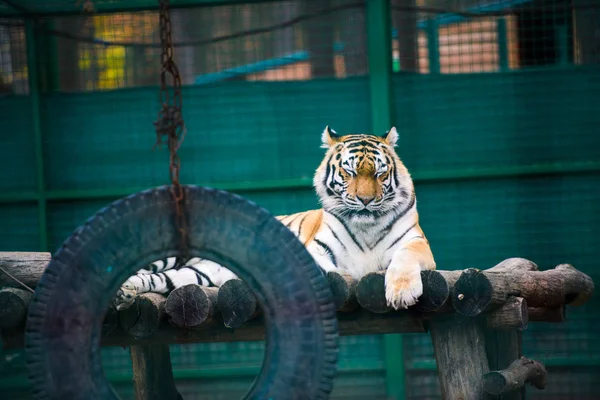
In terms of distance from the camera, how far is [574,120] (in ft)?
17.3

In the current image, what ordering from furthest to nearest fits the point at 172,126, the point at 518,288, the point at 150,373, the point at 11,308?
the point at 150,373
the point at 518,288
the point at 11,308
the point at 172,126

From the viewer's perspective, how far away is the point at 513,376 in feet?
11.5

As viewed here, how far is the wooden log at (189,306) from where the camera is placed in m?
3.19

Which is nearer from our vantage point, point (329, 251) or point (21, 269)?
point (21, 269)

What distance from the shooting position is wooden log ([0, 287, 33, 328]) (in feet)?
10.4

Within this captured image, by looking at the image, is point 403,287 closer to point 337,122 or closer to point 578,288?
point 578,288

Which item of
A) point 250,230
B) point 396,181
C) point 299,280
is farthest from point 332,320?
point 396,181

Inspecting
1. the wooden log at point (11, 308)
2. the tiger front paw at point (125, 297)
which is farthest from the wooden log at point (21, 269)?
the tiger front paw at point (125, 297)

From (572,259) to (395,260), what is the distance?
2281mm

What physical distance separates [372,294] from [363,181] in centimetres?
71

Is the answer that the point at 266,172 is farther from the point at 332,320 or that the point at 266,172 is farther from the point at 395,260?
the point at 332,320

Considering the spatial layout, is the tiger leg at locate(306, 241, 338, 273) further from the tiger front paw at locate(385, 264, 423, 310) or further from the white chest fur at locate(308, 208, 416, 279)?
the tiger front paw at locate(385, 264, 423, 310)

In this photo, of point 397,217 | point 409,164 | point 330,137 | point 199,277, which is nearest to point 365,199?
point 397,217

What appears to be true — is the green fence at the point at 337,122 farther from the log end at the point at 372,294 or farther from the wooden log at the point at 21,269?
the log end at the point at 372,294
